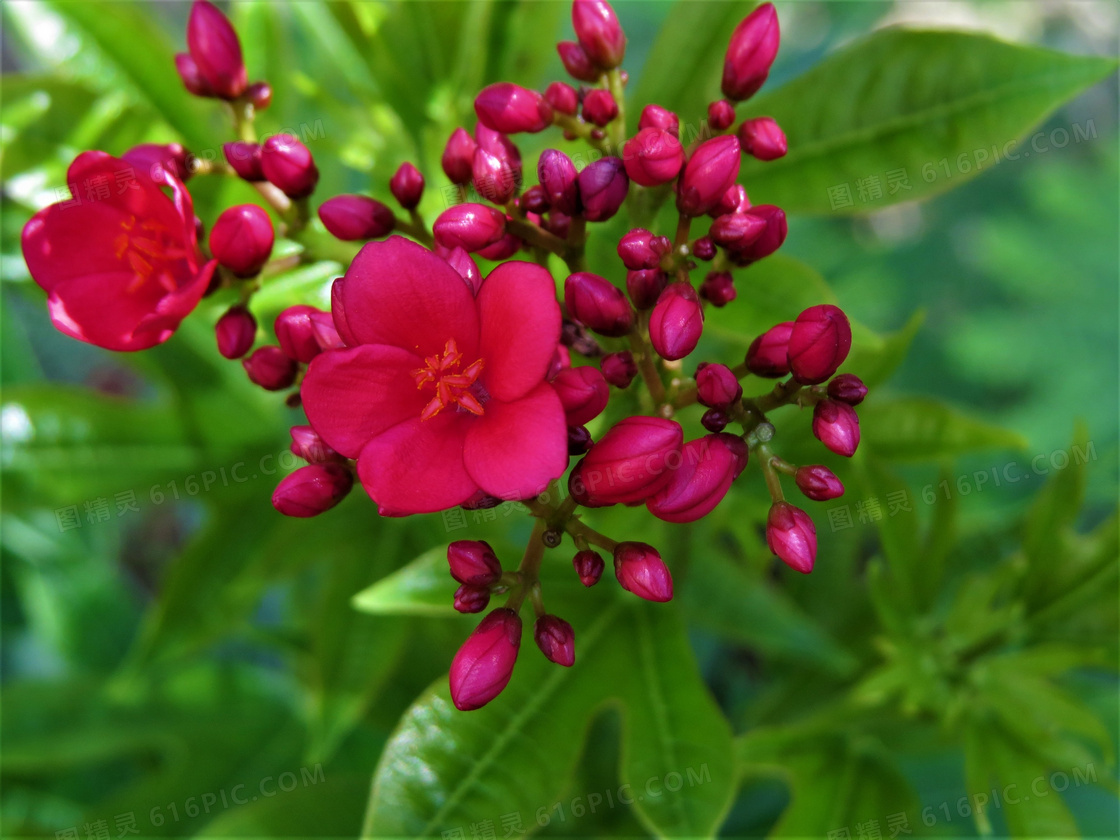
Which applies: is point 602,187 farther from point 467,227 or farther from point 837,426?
point 837,426

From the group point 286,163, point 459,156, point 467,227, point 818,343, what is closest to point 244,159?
point 286,163

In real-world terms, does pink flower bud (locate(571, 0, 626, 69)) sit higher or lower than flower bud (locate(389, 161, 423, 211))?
higher

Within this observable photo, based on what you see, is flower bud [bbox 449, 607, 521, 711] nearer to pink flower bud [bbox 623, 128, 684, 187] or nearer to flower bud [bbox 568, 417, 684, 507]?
flower bud [bbox 568, 417, 684, 507]

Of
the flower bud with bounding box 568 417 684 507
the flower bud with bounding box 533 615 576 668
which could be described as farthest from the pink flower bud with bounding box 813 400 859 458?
the flower bud with bounding box 533 615 576 668

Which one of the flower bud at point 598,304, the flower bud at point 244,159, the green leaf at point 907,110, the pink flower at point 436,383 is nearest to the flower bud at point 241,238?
the flower bud at point 244,159

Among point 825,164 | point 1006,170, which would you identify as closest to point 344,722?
point 825,164

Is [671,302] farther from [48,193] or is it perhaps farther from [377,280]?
[48,193]
